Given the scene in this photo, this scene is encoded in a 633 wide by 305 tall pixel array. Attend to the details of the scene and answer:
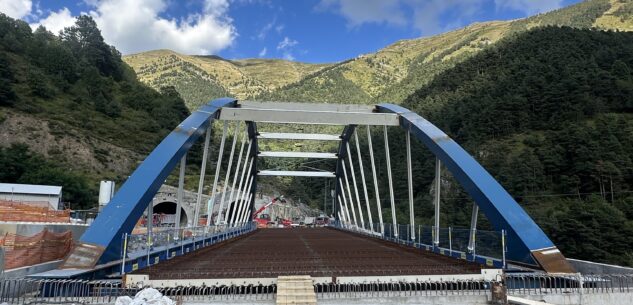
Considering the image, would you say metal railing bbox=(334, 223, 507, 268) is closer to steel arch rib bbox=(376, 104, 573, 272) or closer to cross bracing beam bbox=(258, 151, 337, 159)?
steel arch rib bbox=(376, 104, 573, 272)

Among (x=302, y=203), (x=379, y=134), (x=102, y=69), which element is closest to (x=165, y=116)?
(x=102, y=69)

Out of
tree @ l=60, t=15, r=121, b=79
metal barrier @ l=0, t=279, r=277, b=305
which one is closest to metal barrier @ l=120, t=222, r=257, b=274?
metal barrier @ l=0, t=279, r=277, b=305

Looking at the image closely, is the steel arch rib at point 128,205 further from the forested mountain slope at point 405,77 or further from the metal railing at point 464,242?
the forested mountain slope at point 405,77

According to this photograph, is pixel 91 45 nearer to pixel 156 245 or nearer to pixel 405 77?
pixel 405 77

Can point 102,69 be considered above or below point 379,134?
above

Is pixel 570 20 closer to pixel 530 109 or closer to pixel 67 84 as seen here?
pixel 530 109

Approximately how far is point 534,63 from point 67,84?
9663cm

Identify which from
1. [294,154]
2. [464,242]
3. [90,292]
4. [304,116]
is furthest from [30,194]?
[464,242]

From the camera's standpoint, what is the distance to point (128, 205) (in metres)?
8.69

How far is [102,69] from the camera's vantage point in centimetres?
11544

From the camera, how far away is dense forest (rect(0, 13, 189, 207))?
230ft

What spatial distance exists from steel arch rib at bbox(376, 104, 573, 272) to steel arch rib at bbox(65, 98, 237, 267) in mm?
6934

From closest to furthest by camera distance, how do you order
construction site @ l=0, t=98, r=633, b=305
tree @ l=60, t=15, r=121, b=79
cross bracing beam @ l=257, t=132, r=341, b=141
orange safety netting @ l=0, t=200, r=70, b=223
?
construction site @ l=0, t=98, r=633, b=305 < orange safety netting @ l=0, t=200, r=70, b=223 < cross bracing beam @ l=257, t=132, r=341, b=141 < tree @ l=60, t=15, r=121, b=79

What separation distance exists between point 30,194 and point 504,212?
1356 inches
